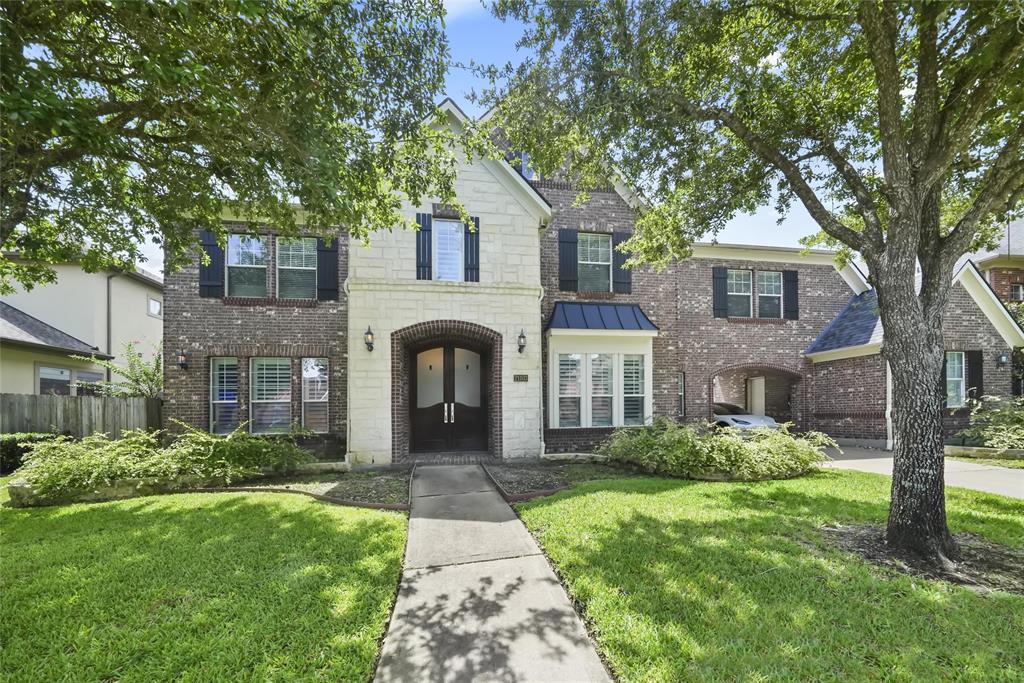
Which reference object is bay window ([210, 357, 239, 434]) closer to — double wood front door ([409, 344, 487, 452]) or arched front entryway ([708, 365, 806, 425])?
double wood front door ([409, 344, 487, 452])

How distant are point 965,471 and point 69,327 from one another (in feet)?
85.4

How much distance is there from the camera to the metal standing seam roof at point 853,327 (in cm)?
1206

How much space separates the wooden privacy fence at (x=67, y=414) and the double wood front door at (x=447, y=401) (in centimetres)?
672

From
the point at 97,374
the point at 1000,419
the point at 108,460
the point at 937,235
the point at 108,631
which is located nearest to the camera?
the point at 108,631

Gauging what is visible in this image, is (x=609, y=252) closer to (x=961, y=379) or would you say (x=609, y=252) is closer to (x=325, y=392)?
(x=325, y=392)

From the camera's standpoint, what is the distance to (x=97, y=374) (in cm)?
1602

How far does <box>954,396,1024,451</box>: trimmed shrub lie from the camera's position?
10.3 metres

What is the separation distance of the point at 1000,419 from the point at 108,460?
19.8 metres

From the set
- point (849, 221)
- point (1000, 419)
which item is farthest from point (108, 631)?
point (1000, 419)

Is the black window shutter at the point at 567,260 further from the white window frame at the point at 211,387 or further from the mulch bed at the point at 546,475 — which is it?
the white window frame at the point at 211,387

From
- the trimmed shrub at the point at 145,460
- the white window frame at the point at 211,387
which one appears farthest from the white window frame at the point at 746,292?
the white window frame at the point at 211,387

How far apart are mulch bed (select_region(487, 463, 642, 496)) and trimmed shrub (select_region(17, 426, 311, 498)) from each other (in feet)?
14.4

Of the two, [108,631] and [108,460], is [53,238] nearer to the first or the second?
[108,460]

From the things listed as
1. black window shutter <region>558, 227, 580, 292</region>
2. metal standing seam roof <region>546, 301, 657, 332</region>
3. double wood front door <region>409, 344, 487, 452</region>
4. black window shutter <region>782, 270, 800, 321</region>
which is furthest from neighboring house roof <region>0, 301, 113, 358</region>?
black window shutter <region>782, 270, 800, 321</region>
